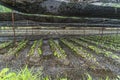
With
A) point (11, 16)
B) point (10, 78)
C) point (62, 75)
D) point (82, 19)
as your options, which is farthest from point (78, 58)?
point (10, 78)

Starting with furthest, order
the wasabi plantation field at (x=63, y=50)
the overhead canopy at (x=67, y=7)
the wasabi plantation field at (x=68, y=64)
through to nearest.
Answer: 1. the overhead canopy at (x=67, y=7)
2. the wasabi plantation field at (x=63, y=50)
3. the wasabi plantation field at (x=68, y=64)

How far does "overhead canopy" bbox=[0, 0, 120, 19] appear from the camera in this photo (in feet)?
28.1

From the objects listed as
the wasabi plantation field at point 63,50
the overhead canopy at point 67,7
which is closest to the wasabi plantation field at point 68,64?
the wasabi plantation field at point 63,50

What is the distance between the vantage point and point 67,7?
8891mm

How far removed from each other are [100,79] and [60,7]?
4.32 meters

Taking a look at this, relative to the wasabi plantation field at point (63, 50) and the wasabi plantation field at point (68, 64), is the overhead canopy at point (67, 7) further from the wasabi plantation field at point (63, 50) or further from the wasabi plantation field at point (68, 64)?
the wasabi plantation field at point (68, 64)

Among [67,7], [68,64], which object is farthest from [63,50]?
[68,64]

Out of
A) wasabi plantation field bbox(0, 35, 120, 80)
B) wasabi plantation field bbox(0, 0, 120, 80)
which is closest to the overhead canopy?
wasabi plantation field bbox(0, 0, 120, 80)

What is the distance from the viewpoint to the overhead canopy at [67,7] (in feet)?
28.1

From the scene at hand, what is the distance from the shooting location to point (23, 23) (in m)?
11.5

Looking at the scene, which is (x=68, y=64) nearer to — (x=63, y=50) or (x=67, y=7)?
(x=63, y=50)

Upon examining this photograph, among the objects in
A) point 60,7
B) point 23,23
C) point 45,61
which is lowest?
point 45,61

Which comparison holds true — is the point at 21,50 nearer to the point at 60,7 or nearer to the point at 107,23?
the point at 60,7

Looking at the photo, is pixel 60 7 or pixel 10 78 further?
pixel 60 7
